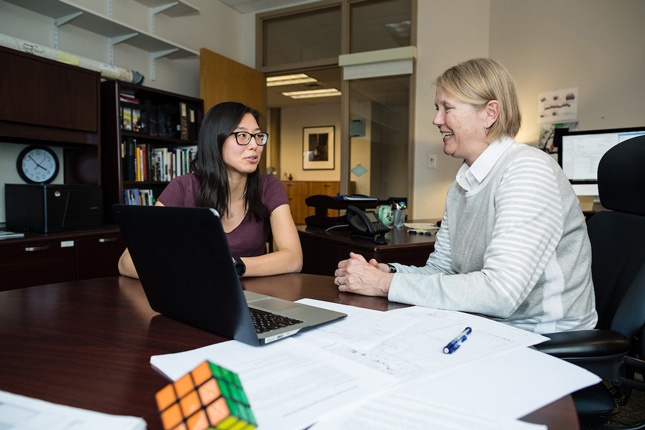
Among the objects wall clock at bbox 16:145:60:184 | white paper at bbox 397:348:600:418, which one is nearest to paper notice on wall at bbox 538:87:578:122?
white paper at bbox 397:348:600:418

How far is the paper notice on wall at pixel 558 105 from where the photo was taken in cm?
347

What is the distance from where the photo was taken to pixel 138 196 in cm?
343

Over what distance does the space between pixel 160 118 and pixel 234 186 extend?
2.14 meters

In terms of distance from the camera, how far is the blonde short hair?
3.87 ft

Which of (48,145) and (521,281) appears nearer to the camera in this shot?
(521,281)

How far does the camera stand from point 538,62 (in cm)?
371

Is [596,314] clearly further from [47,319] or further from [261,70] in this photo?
[261,70]

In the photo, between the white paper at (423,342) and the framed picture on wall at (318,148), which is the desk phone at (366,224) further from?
the framed picture on wall at (318,148)

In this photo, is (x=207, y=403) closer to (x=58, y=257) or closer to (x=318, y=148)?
(x=58, y=257)

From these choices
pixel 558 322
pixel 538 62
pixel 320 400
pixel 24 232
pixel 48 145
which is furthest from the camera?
pixel 538 62

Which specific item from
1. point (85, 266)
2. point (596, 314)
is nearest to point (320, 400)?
point (596, 314)

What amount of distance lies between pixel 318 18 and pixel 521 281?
4.77 metres

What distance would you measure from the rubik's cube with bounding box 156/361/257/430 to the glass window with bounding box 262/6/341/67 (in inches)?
190

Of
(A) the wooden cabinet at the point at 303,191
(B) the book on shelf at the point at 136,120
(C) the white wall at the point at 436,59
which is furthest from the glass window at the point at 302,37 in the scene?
(A) the wooden cabinet at the point at 303,191
